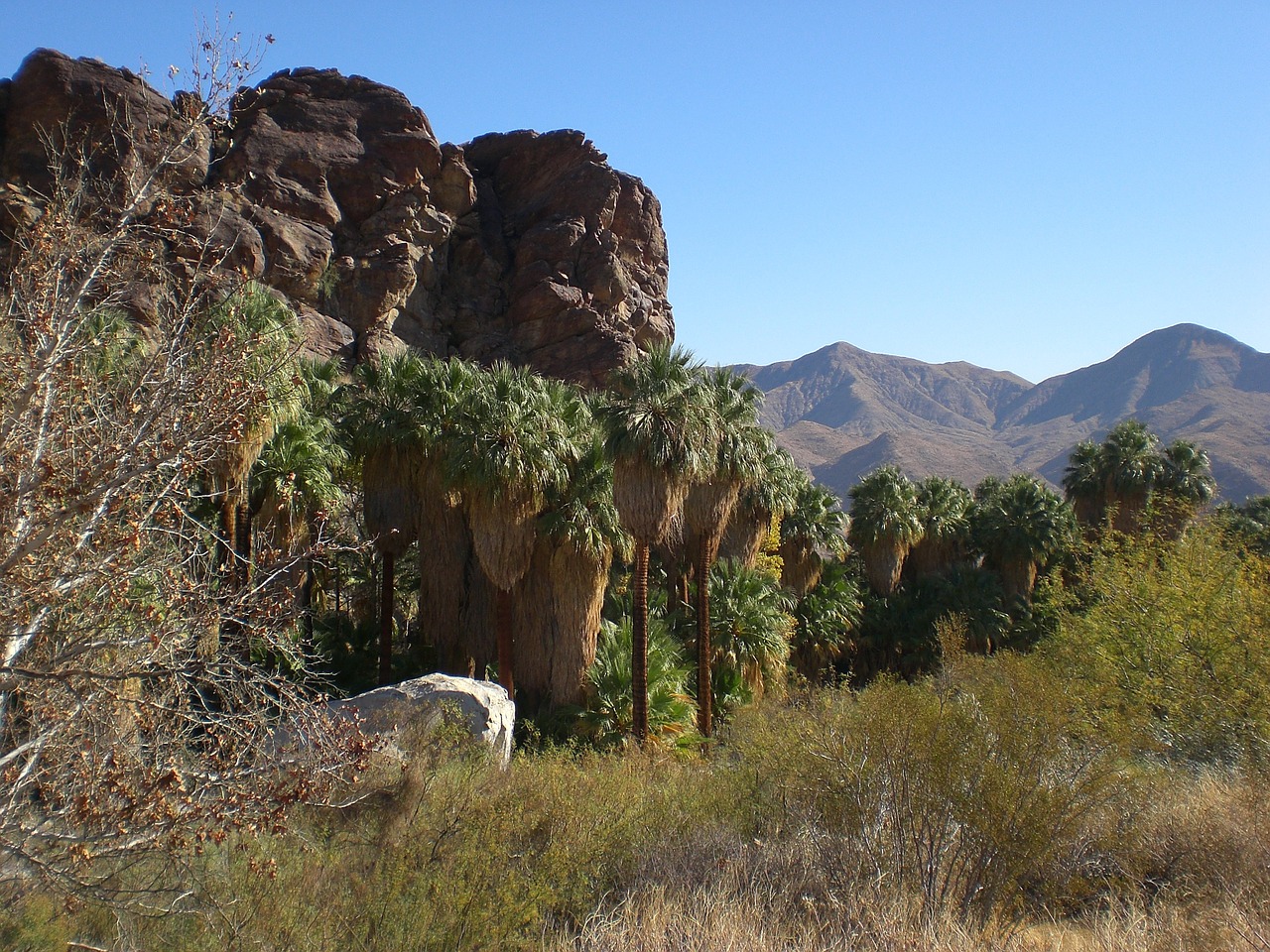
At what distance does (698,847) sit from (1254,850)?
580 cm

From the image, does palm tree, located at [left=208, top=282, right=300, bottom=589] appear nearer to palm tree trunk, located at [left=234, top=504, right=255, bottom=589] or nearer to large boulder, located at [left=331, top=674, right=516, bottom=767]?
palm tree trunk, located at [left=234, top=504, right=255, bottom=589]

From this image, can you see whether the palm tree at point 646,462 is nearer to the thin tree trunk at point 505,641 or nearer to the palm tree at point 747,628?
the thin tree trunk at point 505,641

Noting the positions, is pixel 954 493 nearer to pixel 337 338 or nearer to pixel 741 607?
pixel 741 607

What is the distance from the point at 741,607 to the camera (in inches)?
910

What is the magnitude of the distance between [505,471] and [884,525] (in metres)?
19.3

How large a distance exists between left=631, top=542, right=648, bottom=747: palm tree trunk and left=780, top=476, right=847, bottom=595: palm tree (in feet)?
39.2

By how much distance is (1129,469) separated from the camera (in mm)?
35688

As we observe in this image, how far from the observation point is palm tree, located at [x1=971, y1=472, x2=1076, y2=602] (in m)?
35.2

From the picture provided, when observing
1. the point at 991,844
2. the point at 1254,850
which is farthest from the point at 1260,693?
the point at 991,844

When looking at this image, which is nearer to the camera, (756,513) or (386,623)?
(386,623)

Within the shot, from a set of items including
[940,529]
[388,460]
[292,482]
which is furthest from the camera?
[940,529]

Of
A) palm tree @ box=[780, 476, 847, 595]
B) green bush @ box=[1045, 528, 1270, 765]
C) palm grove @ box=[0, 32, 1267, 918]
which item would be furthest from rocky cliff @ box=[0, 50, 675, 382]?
green bush @ box=[1045, 528, 1270, 765]

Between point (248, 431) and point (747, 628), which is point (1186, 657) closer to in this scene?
point (747, 628)

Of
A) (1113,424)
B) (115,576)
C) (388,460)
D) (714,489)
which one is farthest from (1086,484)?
(1113,424)
